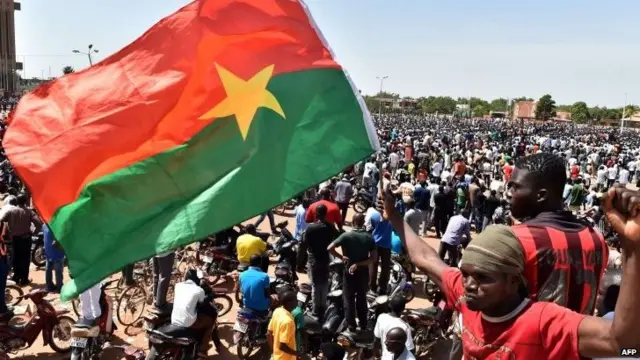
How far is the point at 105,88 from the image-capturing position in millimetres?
3543

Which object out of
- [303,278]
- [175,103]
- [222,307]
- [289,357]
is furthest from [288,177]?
[303,278]

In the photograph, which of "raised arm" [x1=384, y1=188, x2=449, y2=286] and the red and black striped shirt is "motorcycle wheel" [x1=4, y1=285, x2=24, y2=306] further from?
the red and black striped shirt

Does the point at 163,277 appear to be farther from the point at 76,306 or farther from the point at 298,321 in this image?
the point at 298,321

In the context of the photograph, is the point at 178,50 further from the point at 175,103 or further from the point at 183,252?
the point at 183,252

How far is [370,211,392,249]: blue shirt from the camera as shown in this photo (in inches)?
331

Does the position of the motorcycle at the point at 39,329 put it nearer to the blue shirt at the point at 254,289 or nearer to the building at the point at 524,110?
the blue shirt at the point at 254,289

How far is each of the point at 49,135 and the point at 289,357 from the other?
3.06m

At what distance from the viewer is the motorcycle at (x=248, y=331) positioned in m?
6.28

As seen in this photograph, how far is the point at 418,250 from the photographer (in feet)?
8.00

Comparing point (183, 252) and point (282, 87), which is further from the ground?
point (282, 87)

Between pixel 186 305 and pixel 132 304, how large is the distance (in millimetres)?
2340

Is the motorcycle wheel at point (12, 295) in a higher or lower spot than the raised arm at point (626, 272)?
lower

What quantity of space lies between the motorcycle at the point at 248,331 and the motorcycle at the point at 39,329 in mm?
2086

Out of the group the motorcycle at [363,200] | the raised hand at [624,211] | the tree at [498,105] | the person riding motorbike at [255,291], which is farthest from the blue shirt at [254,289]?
the tree at [498,105]
